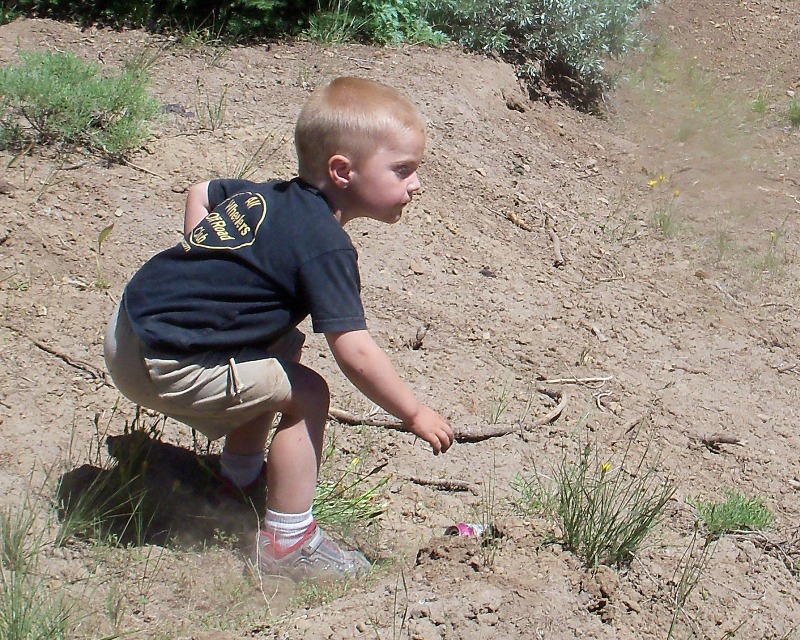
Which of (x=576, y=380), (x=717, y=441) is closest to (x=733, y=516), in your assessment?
(x=717, y=441)

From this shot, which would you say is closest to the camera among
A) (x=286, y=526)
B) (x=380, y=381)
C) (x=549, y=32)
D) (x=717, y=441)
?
(x=380, y=381)

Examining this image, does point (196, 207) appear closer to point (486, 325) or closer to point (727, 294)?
point (486, 325)

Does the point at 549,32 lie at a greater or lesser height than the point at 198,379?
lesser

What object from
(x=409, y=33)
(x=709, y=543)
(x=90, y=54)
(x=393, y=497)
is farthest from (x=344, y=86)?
(x=409, y=33)

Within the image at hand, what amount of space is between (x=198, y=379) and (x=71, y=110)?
7.57 feet

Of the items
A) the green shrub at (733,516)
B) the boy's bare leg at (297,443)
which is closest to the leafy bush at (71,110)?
the boy's bare leg at (297,443)

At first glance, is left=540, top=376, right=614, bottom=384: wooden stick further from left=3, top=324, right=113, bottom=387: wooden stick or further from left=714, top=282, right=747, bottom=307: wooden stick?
left=3, top=324, right=113, bottom=387: wooden stick

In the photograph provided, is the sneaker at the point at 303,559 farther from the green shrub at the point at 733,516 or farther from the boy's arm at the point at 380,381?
the green shrub at the point at 733,516

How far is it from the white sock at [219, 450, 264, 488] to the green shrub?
1498 mm

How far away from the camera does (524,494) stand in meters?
3.20

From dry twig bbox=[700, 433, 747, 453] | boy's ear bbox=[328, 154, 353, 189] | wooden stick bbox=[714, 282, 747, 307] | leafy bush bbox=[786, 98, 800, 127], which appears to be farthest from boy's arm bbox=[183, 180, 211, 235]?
leafy bush bbox=[786, 98, 800, 127]

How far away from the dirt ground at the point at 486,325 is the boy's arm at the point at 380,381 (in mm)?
430

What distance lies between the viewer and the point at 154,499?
9.91ft

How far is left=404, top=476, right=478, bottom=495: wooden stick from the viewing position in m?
3.36
